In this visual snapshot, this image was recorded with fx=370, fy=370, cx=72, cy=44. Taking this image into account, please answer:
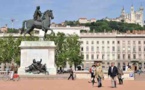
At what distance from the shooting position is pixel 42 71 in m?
41.2

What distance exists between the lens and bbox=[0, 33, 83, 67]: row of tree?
81125 millimetres

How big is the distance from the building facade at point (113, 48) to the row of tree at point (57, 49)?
4693cm

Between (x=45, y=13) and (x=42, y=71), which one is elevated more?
(x=45, y=13)

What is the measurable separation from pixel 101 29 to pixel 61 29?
53567 millimetres

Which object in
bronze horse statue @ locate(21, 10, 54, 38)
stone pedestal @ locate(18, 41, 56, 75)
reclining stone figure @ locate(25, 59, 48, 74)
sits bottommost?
reclining stone figure @ locate(25, 59, 48, 74)

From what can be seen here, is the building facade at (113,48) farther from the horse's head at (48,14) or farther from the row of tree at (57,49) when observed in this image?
the horse's head at (48,14)

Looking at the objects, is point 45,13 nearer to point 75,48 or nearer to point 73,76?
point 73,76

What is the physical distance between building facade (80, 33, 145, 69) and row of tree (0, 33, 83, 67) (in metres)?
46.9

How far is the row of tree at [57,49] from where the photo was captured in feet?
266

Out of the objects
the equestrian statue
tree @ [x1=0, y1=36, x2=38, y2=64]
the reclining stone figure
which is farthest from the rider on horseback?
tree @ [x1=0, y1=36, x2=38, y2=64]

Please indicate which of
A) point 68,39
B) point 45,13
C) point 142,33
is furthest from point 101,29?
point 45,13

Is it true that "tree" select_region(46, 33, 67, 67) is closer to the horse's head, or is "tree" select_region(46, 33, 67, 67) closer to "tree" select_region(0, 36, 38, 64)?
"tree" select_region(0, 36, 38, 64)

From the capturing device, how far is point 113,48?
145 meters

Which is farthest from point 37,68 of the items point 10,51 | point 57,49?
point 57,49
